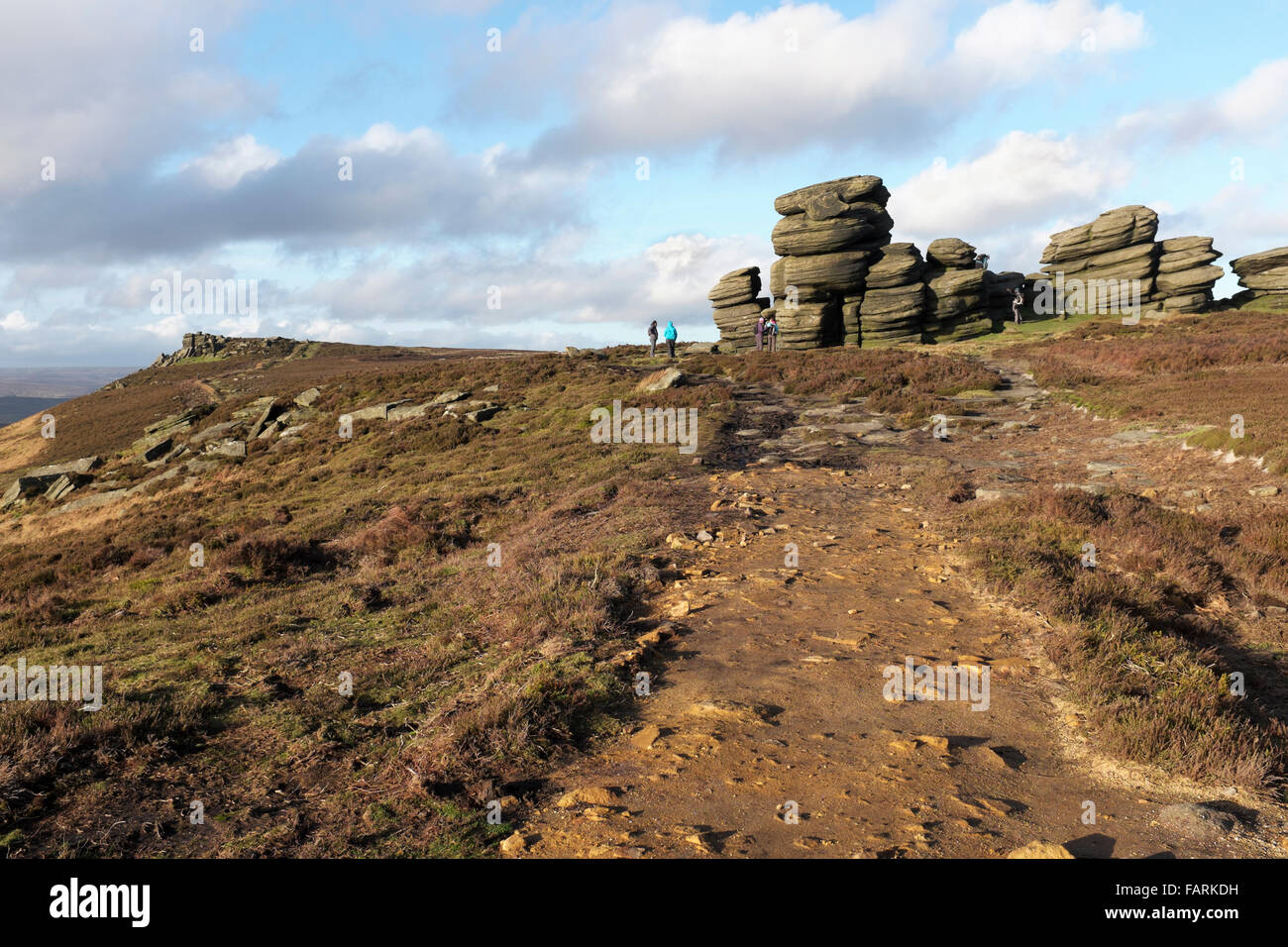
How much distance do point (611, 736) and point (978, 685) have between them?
13.8 feet

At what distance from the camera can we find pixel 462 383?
42062mm

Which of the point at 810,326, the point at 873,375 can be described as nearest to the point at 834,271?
the point at 810,326

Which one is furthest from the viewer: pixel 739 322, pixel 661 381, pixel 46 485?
pixel 739 322

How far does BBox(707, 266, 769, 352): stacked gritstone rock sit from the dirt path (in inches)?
1676

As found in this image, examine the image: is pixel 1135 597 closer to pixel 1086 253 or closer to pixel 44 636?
pixel 44 636

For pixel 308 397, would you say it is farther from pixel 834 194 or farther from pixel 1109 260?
pixel 1109 260

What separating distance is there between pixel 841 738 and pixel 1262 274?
72.5 metres

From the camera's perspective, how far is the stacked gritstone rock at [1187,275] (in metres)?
53.1

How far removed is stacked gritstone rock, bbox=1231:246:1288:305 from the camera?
55.1 meters

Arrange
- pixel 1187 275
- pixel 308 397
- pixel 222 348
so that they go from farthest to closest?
1. pixel 222 348
2. pixel 1187 275
3. pixel 308 397

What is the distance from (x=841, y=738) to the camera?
664 cm

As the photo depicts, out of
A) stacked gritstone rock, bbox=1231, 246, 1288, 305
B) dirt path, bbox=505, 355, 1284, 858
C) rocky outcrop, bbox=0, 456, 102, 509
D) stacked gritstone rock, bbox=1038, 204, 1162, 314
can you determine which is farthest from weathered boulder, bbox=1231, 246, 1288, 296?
rocky outcrop, bbox=0, 456, 102, 509

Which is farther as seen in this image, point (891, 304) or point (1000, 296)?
point (1000, 296)
